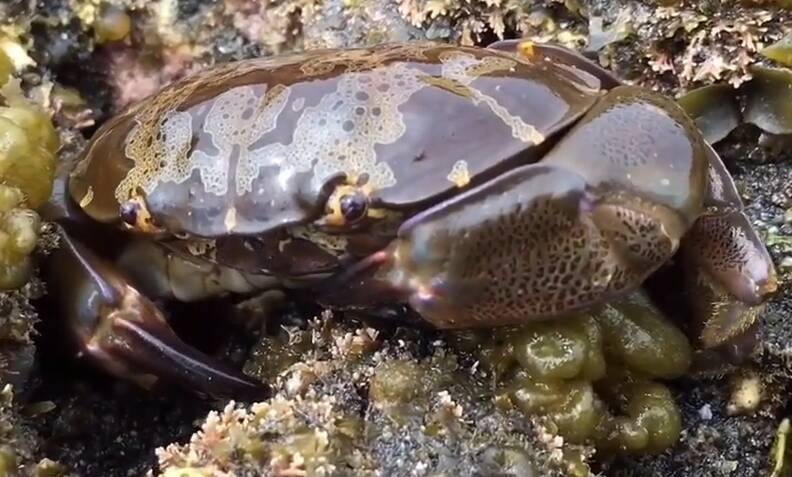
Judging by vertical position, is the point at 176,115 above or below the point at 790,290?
above

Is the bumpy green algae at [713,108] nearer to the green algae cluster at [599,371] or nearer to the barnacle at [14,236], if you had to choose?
the green algae cluster at [599,371]

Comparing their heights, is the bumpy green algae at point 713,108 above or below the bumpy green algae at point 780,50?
below

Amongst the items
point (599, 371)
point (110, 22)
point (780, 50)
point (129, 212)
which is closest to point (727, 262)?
point (599, 371)

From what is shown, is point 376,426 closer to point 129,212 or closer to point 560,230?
point 560,230

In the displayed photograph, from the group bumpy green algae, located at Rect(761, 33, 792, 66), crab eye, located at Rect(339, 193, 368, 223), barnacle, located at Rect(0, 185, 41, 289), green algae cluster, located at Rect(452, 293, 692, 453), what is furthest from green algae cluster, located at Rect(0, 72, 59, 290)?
bumpy green algae, located at Rect(761, 33, 792, 66)

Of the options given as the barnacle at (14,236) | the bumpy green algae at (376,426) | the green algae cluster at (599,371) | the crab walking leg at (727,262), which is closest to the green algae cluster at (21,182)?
the barnacle at (14,236)

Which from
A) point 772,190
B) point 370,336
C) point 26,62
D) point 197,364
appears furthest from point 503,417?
point 26,62

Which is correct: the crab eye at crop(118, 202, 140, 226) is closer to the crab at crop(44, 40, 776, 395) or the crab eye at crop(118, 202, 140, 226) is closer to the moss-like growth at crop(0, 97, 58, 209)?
the crab at crop(44, 40, 776, 395)

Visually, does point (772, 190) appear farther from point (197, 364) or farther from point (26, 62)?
point (26, 62)
